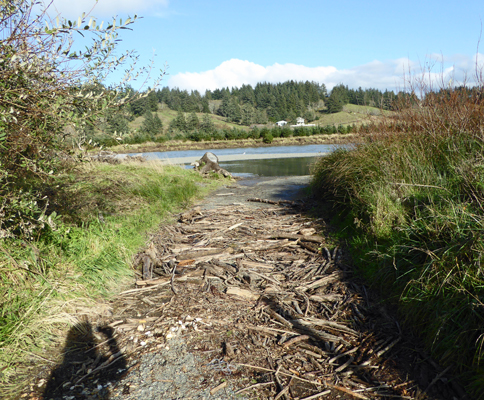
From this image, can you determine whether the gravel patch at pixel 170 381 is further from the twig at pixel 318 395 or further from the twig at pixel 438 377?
the twig at pixel 438 377

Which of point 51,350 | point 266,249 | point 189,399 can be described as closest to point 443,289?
point 189,399

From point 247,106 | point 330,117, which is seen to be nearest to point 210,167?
point 330,117

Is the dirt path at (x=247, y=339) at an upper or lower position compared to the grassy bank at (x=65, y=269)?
lower

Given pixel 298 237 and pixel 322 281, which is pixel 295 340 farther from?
pixel 298 237

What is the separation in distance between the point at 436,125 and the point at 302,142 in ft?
154

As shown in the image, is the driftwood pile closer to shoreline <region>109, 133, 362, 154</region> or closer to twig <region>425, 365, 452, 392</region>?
twig <region>425, 365, 452, 392</region>

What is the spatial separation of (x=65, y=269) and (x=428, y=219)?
4350 millimetres

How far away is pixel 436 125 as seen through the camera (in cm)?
602

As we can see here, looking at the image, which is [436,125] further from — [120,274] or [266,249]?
[120,274]

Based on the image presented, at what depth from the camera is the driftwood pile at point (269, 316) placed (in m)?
2.76

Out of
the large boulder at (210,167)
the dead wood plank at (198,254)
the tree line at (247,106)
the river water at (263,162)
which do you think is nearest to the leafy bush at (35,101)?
the dead wood plank at (198,254)

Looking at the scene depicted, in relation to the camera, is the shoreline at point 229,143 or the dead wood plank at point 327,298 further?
the shoreline at point 229,143

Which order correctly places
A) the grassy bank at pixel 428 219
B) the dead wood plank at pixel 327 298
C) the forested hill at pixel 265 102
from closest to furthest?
the grassy bank at pixel 428 219
the dead wood plank at pixel 327 298
the forested hill at pixel 265 102

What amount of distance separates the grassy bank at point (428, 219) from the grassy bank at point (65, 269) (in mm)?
3271
